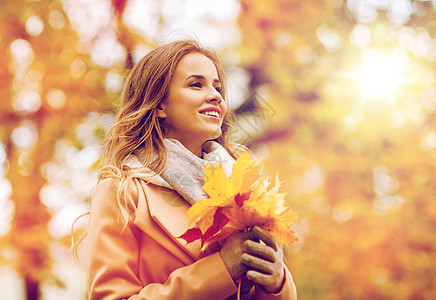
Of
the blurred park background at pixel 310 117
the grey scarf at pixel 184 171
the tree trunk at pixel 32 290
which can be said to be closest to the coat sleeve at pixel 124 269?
the grey scarf at pixel 184 171

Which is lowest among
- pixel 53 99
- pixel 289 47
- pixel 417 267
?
pixel 417 267

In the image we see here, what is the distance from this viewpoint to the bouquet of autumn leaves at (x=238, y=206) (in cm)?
128

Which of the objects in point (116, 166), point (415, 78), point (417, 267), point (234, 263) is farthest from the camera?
point (415, 78)

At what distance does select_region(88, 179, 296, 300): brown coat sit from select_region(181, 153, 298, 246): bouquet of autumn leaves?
5.8 inches

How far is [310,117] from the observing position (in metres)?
3.92

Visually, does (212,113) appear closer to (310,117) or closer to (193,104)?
(193,104)

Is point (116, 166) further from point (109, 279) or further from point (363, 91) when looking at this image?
point (363, 91)

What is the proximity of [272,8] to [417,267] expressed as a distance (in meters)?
2.85

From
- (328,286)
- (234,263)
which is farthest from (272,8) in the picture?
(234,263)

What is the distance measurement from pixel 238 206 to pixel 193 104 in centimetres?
56

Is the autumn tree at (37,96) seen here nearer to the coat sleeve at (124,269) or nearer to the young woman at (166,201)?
the young woman at (166,201)

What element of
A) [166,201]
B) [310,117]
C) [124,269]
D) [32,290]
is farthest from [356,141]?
[32,290]

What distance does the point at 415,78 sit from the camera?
12.9 ft

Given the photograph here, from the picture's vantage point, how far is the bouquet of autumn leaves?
1.28 metres
